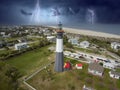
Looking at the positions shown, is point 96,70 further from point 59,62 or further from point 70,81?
point 59,62

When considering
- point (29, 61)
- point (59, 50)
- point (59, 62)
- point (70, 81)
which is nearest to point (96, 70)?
point (70, 81)

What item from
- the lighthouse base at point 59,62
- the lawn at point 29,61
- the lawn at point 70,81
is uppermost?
the lighthouse base at point 59,62

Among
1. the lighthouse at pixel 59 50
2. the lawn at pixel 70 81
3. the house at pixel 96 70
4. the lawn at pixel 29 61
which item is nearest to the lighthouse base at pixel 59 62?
the lighthouse at pixel 59 50

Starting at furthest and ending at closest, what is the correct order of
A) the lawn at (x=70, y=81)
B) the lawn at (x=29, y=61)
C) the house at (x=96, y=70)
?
the lawn at (x=29, y=61)
the house at (x=96, y=70)
the lawn at (x=70, y=81)

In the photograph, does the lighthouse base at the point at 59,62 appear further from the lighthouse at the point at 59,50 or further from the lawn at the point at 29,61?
the lawn at the point at 29,61

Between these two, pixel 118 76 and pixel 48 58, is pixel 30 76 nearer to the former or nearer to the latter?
pixel 48 58

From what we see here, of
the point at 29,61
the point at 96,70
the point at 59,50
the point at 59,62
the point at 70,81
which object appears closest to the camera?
the point at 70,81
